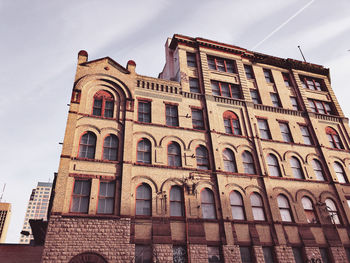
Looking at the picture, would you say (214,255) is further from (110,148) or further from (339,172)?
(339,172)

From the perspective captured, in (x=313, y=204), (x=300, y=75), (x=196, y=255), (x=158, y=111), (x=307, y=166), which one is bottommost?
(x=196, y=255)

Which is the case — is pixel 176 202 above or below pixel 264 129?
below

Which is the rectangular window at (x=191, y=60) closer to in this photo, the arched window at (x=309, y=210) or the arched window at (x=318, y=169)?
the arched window at (x=318, y=169)

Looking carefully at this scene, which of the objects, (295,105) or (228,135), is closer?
(228,135)

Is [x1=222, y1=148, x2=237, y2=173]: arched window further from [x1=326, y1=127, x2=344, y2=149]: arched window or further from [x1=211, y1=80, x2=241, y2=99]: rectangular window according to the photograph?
[x1=326, y1=127, x2=344, y2=149]: arched window

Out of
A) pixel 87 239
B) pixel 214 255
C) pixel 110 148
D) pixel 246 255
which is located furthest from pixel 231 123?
pixel 87 239

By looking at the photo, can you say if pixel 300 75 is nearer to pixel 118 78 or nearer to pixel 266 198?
pixel 266 198

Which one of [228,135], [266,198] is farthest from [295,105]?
[266,198]

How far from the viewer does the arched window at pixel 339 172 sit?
22.2 metres

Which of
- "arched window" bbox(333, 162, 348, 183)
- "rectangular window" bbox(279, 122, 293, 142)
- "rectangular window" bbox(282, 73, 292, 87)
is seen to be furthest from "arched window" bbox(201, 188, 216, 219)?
"rectangular window" bbox(282, 73, 292, 87)

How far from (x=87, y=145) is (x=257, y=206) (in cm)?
1232

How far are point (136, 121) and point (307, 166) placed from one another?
14359mm

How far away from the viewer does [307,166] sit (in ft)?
69.9

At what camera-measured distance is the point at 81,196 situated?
1518 centimetres
